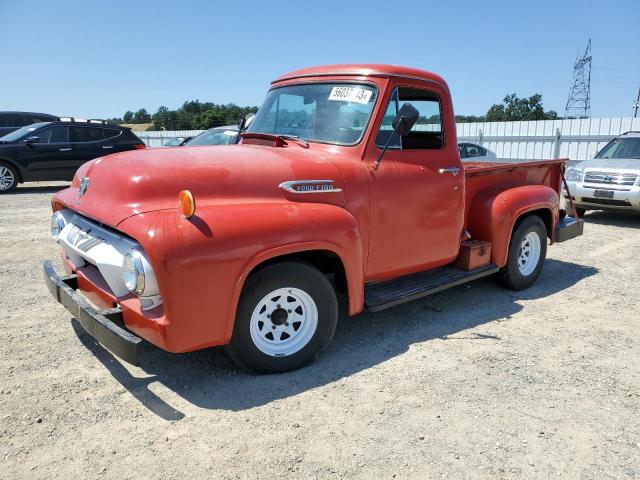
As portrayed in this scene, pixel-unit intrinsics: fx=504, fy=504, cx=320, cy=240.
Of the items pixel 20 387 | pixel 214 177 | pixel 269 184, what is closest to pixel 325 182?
pixel 269 184

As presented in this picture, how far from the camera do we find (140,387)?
333cm

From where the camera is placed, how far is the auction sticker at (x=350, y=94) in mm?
4012

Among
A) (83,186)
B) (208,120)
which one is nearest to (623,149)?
(83,186)

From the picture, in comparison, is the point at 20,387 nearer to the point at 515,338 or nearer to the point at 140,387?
the point at 140,387

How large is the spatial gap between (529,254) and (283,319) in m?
3.48

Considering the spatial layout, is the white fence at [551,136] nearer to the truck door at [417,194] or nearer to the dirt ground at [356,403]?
the dirt ground at [356,403]

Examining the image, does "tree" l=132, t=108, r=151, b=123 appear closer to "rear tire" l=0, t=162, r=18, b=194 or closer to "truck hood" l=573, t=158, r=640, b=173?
"rear tire" l=0, t=162, r=18, b=194

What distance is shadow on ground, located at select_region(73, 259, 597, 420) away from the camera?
3.26 m

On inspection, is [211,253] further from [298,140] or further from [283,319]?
[298,140]

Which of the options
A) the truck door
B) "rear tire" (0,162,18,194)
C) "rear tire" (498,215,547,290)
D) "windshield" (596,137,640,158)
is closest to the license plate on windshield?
"windshield" (596,137,640,158)

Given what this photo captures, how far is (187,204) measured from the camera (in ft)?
9.55

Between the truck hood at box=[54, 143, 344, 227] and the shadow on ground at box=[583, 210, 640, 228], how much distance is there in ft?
27.0

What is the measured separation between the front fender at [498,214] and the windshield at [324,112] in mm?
1783

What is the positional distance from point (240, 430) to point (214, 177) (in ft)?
5.13
